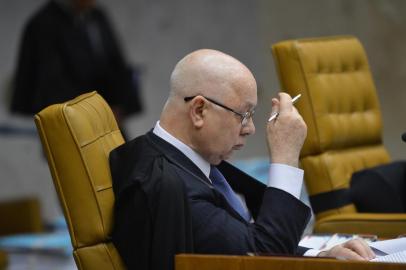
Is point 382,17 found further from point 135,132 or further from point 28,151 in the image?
point 28,151

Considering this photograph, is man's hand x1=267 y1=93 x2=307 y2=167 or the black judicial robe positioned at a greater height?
man's hand x1=267 y1=93 x2=307 y2=167

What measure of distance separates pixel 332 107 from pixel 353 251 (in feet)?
4.45

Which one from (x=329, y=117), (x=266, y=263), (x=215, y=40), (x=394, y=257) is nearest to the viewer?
(x=266, y=263)

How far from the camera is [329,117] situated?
3840mm

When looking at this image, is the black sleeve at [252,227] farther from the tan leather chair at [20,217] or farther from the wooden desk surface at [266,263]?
the tan leather chair at [20,217]

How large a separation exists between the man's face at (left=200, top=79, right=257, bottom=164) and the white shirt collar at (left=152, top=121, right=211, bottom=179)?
0.02 meters

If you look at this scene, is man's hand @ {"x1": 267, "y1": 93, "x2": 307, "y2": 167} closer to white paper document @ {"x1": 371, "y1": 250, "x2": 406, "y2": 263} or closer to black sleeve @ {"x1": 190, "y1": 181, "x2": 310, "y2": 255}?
black sleeve @ {"x1": 190, "y1": 181, "x2": 310, "y2": 255}

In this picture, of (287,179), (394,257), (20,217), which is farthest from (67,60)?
(394,257)

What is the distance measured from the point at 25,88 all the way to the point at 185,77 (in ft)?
12.5

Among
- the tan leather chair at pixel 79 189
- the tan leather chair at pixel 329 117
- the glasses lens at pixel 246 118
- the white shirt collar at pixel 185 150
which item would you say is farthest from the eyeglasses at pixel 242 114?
the tan leather chair at pixel 329 117

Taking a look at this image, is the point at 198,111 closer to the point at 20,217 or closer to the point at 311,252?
the point at 311,252

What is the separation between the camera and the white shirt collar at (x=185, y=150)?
266 cm

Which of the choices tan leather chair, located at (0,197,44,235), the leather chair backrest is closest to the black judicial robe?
the leather chair backrest

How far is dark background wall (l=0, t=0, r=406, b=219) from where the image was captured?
6656 mm
